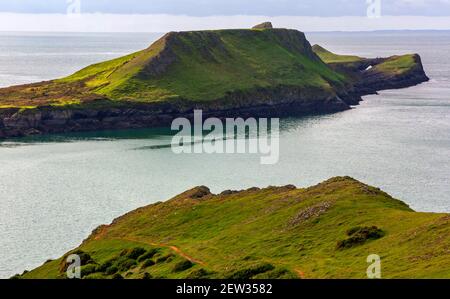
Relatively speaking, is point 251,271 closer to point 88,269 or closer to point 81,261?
point 88,269

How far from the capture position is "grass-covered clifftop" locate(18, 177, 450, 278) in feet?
202

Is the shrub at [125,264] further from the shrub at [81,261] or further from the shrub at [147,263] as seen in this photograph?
the shrub at [81,261]

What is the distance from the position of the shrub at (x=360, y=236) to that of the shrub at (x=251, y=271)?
8831 millimetres

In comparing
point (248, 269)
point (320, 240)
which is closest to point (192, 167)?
point (320, 240)

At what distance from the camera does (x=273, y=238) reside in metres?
75.9

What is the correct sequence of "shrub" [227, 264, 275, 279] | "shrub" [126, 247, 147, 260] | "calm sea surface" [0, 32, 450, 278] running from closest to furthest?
"shrub" [227, 264, 275, 279]
"shrub" [126, 247, 147, 260]
"calm sea surface" [0, 32, 450, 278]

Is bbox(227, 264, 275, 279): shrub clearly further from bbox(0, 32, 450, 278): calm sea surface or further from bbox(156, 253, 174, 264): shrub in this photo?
Answer: bbox(0, 32, 450, 278): calm sea surface

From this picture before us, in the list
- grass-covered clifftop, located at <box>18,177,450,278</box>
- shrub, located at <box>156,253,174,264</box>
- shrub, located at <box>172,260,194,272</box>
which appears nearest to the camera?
grass-covered clifftop, located at <box>18,177,450,278</box>

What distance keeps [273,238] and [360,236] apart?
10595 mm

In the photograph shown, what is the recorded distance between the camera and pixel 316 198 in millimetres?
86562

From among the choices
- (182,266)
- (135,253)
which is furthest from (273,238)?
(135,253)

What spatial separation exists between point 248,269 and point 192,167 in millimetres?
98459

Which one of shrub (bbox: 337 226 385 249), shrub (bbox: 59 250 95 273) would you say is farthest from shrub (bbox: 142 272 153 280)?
shrub (bbox: 337 226 385 249)
